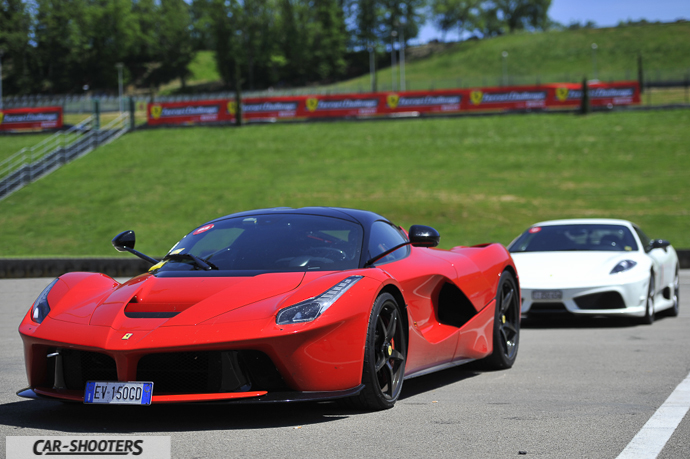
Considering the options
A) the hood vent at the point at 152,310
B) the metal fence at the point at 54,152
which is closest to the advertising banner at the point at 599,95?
the metal fence at the point at 54,152

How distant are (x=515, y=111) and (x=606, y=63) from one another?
2331 inches

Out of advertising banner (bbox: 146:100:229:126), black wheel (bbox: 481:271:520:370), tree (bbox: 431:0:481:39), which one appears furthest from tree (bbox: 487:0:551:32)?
black wheel (bbox: 481:271:520:370)

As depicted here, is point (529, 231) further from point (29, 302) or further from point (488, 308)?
point (29, 302)

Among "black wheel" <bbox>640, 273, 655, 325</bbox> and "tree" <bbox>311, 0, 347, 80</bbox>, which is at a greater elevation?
"tree" <bbox>311, 0, 347, 80</bbox>

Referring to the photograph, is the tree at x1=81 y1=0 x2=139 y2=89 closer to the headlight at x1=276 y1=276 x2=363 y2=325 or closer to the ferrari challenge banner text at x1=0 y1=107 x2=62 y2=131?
the ferrari challenge banner text at x1=0 y1=107 x2=62 y2=131

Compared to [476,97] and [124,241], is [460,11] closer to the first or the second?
[476,97]

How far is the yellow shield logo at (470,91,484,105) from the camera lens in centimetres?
5038

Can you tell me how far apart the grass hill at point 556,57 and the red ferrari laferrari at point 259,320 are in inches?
3334

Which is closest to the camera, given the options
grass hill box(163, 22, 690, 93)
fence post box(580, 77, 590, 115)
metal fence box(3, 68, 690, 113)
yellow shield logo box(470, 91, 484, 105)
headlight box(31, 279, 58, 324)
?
headlight box(31, 279, 58, 324)

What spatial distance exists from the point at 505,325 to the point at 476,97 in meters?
45.1

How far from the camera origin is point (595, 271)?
9.99m

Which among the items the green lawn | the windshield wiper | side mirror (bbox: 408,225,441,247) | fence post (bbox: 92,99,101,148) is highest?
fence post (bbox: 92,99,101,148)

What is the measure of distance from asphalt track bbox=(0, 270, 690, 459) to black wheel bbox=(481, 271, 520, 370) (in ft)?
0.36

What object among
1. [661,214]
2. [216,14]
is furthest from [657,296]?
[216,14]
